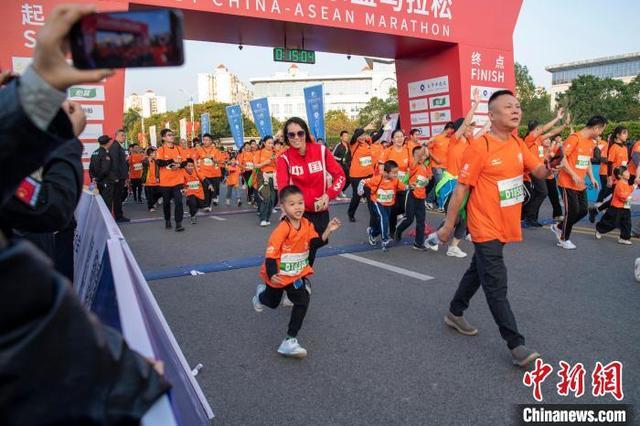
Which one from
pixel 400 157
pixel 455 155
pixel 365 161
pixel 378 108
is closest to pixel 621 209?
pixel 455 155

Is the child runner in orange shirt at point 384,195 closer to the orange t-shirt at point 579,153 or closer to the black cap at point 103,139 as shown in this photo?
the orange t-shirt at point 579,153

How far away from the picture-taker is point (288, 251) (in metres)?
3.74

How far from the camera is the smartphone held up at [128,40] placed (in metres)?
0.91

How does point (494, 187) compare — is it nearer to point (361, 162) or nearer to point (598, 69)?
point (361, 162)

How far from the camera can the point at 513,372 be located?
333cm

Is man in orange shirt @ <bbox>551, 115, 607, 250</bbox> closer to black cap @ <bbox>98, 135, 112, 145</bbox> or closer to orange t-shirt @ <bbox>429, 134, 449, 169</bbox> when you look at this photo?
orange t-shirt @ <bbox>429, 134, 449, 169</bbox>

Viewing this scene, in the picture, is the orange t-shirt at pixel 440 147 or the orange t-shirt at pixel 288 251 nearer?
the orange t-shirt at pixel 288 251

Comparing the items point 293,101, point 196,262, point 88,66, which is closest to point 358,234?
point 196,262

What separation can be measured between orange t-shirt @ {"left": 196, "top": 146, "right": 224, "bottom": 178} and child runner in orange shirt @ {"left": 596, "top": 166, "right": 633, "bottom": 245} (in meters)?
9.34

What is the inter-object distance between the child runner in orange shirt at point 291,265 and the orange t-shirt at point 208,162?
30.3 feet

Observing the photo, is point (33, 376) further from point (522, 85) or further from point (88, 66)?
point (522, 85)

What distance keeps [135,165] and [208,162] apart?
3974 millimetres

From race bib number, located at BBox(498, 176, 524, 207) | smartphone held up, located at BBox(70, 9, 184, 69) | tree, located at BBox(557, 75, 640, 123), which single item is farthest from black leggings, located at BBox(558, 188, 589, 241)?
tree, located at BBox(557, 75, 640, 123)

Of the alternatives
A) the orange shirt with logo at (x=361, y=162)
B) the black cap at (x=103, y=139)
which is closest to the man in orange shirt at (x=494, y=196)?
the orange shirt with logo at (x=361, y=162)
